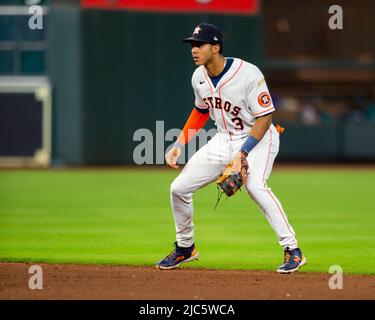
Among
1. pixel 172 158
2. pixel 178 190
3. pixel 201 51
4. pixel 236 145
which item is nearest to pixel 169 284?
Result: pixel 178 190

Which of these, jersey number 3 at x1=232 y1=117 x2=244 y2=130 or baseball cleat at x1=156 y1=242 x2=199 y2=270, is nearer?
jersey number 3 at x1=232 y1=117 x2=244 y2=130

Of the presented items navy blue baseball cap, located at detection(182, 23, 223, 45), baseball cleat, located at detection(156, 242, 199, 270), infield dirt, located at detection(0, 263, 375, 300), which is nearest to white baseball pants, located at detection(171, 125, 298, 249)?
baseball cleat, located at detection(156, 242, 199, 270)

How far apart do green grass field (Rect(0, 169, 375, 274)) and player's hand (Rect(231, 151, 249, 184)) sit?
1.08 meters

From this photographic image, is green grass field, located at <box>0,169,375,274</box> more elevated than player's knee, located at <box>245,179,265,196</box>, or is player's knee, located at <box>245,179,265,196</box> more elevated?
player's knee, located at <box>245,179,265,196</box>

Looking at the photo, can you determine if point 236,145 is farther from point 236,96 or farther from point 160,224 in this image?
point 160,224

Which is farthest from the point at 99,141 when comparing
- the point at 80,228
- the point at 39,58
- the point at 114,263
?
the point at 114,263

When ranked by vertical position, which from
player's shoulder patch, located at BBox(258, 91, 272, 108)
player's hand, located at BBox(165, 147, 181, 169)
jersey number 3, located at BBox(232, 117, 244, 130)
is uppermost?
player's shoulder patch, located at BBox(258, 91, 272, 108)

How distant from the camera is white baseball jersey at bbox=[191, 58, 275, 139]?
7949 mm

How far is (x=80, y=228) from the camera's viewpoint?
11.5 m

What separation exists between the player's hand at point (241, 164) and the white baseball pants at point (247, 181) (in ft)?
0.37

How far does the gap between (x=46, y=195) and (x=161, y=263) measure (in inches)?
309

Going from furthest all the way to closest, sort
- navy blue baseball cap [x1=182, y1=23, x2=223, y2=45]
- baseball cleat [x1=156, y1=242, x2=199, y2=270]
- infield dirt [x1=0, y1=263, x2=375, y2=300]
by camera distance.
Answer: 1. baseball cleat [x1=156, y1=242, x2=199, y2=270]
2. navy blue baseball cap [x1=182, y1=23, x2=223, y2=45]
3. infield dirt [x1=0, y1=263, x2=375, y2=300]

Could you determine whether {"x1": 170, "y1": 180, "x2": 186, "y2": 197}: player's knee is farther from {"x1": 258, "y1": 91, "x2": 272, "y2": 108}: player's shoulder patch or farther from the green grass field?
{"x1": 258, "y1": 91, "x2": 272, "y2": 108}: player's shoulder patch
